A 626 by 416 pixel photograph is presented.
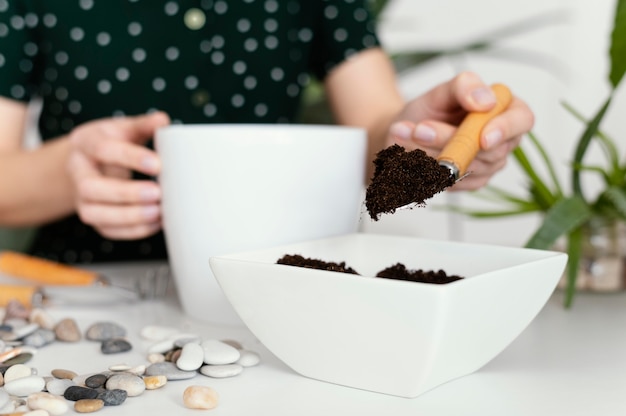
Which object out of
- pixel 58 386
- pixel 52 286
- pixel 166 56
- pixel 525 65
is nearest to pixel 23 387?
pixel 58 386

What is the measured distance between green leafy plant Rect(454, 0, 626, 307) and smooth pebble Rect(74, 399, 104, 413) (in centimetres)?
41

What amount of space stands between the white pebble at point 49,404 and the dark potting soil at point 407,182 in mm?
234

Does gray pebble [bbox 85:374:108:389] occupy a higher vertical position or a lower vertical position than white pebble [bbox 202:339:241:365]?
lower

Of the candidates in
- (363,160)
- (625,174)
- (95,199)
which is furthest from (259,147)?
(625,174)

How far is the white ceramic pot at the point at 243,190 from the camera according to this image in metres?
0.63

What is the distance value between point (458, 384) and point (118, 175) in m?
0.47

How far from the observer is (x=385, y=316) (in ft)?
1.43

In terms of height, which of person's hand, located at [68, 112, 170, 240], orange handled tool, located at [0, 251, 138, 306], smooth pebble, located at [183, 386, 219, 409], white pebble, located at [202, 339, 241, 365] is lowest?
orange handled tool, located at [0, 251, 138, 306]

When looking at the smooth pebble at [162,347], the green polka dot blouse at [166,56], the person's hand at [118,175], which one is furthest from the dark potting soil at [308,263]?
the green polka dot blouse at [166,56]

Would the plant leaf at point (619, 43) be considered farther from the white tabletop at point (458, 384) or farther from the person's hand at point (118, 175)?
the person's hand at point (118, 175)

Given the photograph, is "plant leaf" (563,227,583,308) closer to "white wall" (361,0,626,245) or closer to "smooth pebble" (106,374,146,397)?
"smooth pebble" (106,374,146,397)

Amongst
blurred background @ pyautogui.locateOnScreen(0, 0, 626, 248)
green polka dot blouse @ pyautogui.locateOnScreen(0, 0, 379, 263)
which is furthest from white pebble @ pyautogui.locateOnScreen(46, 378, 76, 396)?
blurred background @ pyautogui.locateOnScreen(0, 0, 626, 248)

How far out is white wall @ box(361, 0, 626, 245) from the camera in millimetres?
2582

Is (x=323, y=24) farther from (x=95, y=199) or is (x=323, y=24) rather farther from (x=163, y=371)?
(x=163, y=371)
